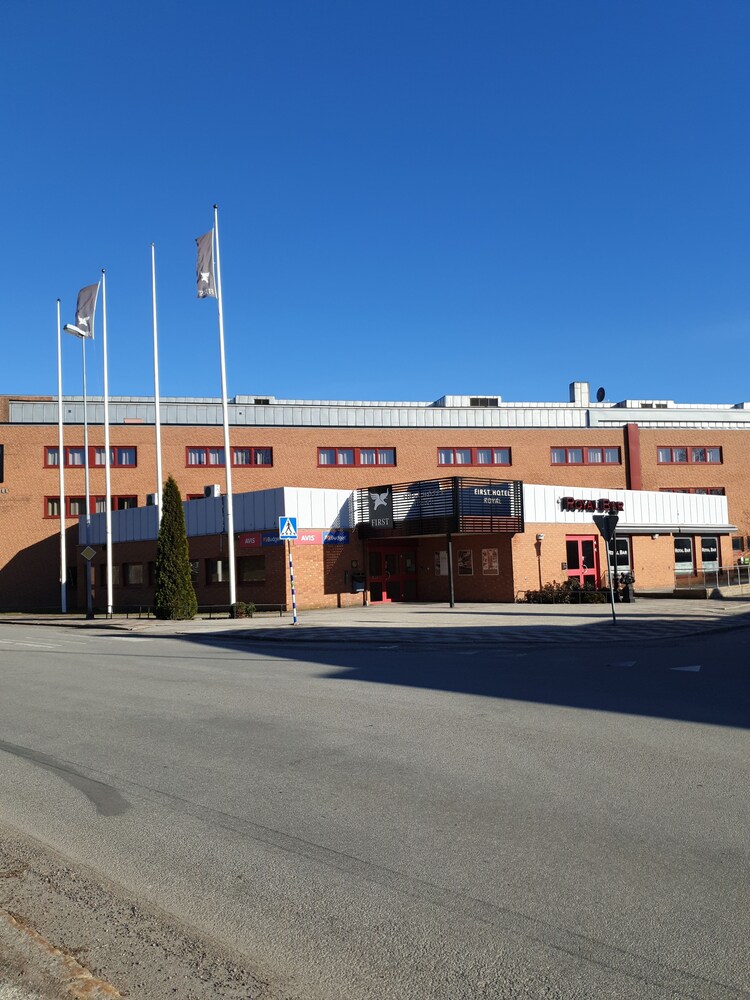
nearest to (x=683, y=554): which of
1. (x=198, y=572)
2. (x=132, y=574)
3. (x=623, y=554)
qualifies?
(x=623, y=554)

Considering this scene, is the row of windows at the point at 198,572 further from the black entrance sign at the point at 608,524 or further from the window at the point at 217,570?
the black entrance sign at the point at 608,524

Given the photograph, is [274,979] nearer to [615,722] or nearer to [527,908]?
[527,908]

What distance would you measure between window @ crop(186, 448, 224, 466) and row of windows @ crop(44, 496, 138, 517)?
355 cm

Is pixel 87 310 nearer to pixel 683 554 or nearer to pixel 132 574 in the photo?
pixel 132 574

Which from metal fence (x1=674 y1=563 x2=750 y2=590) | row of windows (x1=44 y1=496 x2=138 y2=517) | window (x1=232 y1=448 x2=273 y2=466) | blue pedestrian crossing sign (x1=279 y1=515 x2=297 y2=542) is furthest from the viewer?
window (x1=232 y1=448 x2=273 y2=466)

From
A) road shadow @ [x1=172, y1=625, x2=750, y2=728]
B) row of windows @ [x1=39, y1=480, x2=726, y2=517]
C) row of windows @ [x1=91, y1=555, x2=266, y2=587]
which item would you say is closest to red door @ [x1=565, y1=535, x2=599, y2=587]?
row of windows @ [x1=91, y1=555, x2=266, y2=587]

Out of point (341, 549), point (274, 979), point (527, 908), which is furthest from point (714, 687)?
point (341, 549)

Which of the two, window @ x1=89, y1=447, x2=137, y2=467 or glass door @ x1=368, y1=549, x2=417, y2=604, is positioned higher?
window @ x1=89, y1=447, x2=137, y2=467

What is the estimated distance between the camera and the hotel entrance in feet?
115

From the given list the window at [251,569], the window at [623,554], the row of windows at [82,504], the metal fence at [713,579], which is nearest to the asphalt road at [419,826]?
the window at [251,569]

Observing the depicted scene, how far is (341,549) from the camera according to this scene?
111 ft

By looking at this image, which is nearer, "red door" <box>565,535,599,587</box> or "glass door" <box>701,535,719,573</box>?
"red door" <box>565,535,599,587</box>

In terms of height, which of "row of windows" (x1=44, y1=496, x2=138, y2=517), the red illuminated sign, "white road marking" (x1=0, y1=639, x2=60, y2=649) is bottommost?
"white road marking" (x1=0, y1=639, x2=60, y2=649)

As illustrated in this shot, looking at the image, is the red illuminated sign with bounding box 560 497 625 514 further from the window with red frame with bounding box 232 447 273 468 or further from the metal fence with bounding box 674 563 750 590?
the window with red frame with bounding box 232 447 273 468
